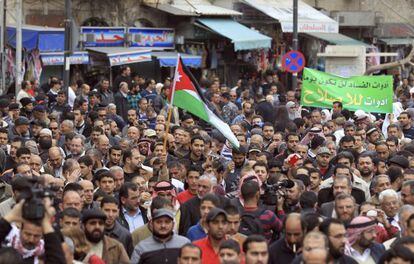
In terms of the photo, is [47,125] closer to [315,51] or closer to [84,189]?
[84,189]

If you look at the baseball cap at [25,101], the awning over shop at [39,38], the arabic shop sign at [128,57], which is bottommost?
the baseball cap at [25,101]

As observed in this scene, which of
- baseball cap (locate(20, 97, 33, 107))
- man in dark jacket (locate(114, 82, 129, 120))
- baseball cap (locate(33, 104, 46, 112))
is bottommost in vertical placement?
man in dark jacket (locate(114, 82, 129, 120))

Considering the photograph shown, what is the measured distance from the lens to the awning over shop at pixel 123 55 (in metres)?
33.7

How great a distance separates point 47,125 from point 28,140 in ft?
7.26

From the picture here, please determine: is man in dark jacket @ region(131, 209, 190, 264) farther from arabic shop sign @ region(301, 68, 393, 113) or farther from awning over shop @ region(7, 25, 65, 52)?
awning over shop @ region(7, 25, 65, 52)

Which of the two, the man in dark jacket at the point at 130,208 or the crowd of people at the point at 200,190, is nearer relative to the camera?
the crowd of people at the point at 200,190

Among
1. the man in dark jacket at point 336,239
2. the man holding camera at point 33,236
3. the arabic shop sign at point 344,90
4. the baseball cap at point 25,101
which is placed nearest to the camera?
the man holding camera at point 33,236

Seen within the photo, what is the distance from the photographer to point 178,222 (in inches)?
546

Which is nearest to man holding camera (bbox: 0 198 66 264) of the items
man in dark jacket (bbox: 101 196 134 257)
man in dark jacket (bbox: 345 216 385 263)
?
man in dark jacket (bbox: 101 196 134 257)

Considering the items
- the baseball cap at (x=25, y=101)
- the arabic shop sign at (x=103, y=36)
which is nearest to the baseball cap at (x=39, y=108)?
the baseball cap at (x=25, y=101)

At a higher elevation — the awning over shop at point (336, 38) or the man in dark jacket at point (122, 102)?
the awning over shop at point (336, 38)

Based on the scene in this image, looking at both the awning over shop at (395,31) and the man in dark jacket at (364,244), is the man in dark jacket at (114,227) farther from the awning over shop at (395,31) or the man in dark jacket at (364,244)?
the awning over shop at (395,31)

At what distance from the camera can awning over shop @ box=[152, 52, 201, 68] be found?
3525 centimetres

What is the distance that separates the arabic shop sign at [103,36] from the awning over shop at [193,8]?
1.86 m
